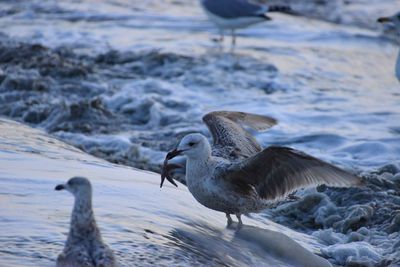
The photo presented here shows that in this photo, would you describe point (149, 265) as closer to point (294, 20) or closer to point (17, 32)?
point (17, 32)

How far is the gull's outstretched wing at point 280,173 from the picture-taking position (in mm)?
5512

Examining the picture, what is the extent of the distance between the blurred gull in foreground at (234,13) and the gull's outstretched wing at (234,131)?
706cm

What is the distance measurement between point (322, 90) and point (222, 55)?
87.4 inches

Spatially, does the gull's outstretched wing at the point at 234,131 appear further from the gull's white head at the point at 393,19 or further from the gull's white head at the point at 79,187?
the gull's white head at the point at 393,19

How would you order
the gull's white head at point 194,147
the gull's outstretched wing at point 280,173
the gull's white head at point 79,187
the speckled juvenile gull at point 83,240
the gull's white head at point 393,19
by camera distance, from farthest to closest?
the gull's white head at point 393,19
the gull's white head at point 194,147
the gull's outstretched wing at point 280,173
the gull's white head at point 79,187
the speckled juvenile gull at point 83,240

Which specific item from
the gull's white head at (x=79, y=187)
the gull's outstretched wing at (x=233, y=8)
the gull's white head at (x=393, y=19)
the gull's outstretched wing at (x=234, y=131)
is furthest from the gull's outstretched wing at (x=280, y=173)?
the gull's outstretched wing at (x=233, y=8)

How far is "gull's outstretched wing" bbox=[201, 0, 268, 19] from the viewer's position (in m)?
14.8

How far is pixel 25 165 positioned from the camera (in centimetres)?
619

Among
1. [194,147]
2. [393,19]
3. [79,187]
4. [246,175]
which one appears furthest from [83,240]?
[393,19]

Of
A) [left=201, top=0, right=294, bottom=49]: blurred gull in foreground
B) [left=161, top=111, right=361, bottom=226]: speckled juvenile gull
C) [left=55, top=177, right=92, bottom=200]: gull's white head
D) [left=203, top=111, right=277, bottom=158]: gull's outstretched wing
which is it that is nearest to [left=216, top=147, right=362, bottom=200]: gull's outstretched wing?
[left=161, top=111, right=361, bottom=226]: speckled juvenile gull

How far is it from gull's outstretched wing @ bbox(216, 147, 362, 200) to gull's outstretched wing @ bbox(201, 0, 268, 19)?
358 inches

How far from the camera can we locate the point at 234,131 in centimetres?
679

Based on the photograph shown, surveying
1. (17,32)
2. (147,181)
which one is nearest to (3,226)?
(147,181)

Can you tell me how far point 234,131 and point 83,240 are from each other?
2915 mm
